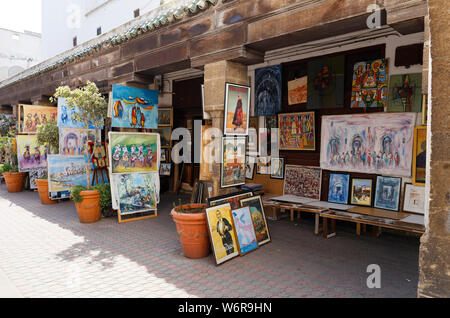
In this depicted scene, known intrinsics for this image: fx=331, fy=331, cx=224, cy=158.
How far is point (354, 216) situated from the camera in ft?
18.2

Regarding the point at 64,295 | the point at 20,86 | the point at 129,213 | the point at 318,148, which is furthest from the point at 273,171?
the point at 20,86

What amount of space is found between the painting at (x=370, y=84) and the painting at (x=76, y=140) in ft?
21.9

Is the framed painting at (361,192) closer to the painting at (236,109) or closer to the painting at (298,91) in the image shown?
the painting at (298,91)

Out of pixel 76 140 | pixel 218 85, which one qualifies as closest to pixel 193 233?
pixel 218 85

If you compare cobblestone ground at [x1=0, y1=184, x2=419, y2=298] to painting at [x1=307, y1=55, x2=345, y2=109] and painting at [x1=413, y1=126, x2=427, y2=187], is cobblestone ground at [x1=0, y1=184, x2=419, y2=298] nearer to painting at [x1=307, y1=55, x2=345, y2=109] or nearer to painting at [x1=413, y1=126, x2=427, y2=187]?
painting at [x1=413, y1=126, x2=427, y2=187]

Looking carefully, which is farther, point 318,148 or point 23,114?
point 23,114

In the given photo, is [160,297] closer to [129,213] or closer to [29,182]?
[129,213]

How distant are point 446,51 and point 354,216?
11.7ft

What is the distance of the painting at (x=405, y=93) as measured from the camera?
5699 millimetres

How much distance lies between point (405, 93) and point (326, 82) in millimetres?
1534

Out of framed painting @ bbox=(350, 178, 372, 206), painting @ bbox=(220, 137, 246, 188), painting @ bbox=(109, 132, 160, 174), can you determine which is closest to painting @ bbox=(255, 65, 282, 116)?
painting @ bbox=(220, 137, 246, 188)

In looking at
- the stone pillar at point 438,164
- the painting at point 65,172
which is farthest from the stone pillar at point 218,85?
the painting at point 65,172

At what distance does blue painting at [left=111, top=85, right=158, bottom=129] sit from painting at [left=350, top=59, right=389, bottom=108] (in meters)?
4.68

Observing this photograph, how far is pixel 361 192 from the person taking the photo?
21.3ft
